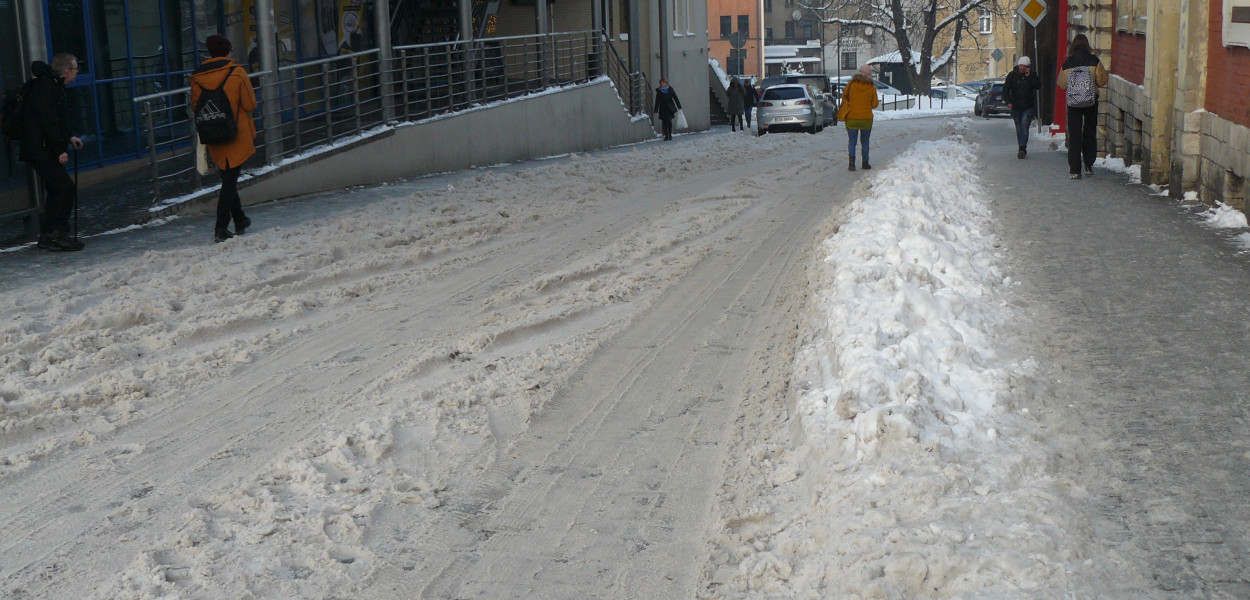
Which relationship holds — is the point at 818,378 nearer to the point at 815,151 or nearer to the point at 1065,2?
the point at 815,151

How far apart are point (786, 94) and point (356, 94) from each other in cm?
2183

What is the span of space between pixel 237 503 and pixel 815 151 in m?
18.9

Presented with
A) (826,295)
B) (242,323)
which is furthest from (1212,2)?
(242,323)

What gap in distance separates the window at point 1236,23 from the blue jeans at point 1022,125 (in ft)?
24.1

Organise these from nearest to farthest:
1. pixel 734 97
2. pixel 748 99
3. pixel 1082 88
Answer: pixel 1082 88, pixel 734 97, pixel 748 99

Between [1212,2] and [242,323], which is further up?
[1212,2]

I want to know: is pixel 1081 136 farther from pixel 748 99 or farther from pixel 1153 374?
pixel 748 99

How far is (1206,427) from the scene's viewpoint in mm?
5312

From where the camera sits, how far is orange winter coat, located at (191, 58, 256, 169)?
1152 centimetres

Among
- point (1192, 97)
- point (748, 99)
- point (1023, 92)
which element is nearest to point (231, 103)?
point (1192, 97)

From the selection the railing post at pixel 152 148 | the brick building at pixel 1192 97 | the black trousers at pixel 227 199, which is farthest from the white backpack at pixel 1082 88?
the railing post at pixel 152 148

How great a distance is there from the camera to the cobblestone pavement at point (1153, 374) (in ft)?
13.5

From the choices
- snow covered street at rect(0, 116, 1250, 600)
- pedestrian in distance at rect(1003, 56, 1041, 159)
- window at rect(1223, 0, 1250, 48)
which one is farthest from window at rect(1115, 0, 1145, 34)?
snow covered street at rect(0, 116, 1250, 600)

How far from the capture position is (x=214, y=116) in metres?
11.4
